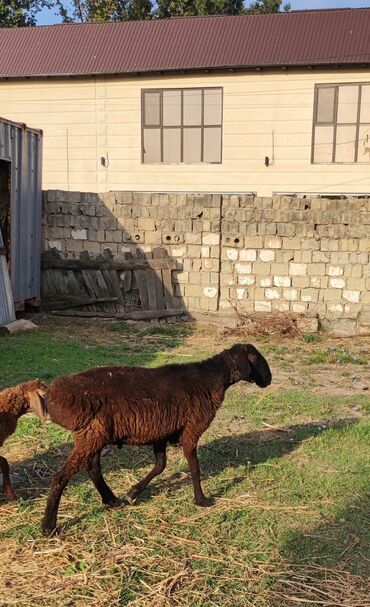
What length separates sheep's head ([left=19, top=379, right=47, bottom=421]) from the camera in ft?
13.8

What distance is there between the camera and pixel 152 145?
17.5m

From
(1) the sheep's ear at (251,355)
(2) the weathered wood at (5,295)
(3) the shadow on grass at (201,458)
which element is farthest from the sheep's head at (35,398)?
(2) the weathered wood at (5,295)

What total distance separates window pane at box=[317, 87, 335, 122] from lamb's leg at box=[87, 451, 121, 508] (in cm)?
1413

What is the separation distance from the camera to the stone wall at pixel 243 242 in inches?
467

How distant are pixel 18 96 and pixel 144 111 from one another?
13.4ft

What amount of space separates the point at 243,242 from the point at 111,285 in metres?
3.02

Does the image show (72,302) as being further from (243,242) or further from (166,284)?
(243,242)

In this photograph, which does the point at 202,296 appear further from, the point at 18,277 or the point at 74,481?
the point at 74,481

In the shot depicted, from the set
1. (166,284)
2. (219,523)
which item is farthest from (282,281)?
(219,523)

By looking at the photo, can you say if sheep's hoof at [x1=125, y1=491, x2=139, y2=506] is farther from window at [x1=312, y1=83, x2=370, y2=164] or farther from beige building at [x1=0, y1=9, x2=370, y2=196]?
window at [x1=312, y1=83, x2=370, y2=164]

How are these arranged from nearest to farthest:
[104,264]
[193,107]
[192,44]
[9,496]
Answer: [9,496] → [104,264] → [193,107] → [192,44]

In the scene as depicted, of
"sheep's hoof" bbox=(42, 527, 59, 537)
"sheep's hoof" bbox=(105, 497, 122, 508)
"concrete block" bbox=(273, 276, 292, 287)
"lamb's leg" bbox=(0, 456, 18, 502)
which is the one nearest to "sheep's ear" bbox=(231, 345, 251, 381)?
"sheep's hoof" bbox=(105, 497, 122, 508)

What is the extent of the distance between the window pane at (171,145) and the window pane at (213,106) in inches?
37.7

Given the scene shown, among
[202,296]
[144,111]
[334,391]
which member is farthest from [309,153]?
[334,391]
